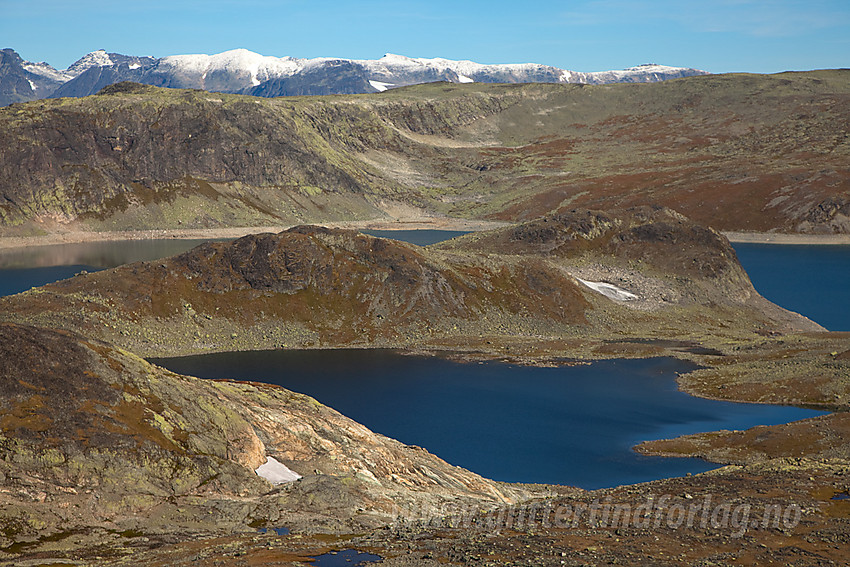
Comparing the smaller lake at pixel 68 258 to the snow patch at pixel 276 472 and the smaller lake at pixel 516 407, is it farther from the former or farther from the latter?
the snow patch at pixel 276 472

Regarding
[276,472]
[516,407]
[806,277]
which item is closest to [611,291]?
[516,407]

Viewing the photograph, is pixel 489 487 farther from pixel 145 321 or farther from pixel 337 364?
pixel 145 321

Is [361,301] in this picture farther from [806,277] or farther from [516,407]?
[806,277]

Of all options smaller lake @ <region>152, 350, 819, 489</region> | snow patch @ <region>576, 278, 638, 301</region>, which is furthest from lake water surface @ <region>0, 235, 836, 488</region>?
snow patch @ <region>576, 278, 638, 301</region>

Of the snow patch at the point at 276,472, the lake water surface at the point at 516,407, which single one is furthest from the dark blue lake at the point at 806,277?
the snow patch at the point at 276,472

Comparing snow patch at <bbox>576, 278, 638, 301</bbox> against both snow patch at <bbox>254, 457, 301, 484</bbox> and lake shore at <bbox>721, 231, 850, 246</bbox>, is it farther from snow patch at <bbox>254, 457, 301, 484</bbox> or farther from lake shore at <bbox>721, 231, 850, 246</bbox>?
lake shore at <bbox>721, 231, 850, 246</bbox>
